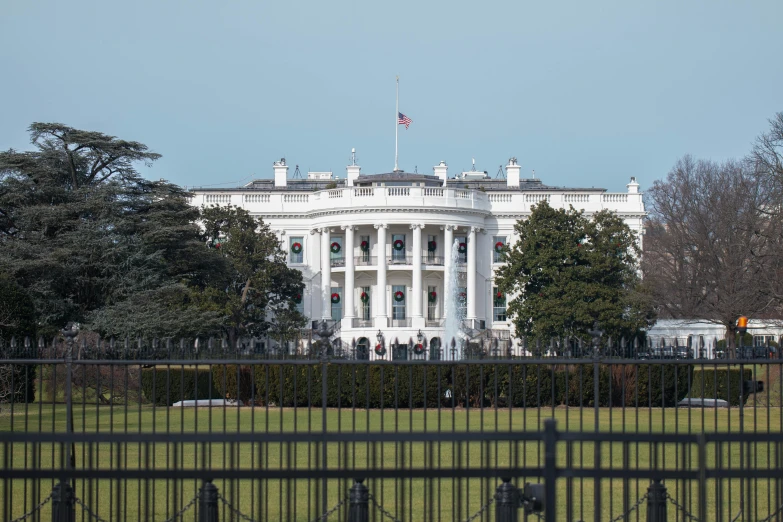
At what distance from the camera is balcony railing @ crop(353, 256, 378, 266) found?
6412cm

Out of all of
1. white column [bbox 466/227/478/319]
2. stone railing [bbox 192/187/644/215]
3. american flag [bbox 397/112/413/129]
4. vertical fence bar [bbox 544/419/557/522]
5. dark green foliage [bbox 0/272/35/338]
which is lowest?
vertical fence bar [bbox 544/419/557/522]

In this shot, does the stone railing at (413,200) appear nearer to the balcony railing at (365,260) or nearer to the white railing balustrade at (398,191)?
the white railing balustrade at (398,191)

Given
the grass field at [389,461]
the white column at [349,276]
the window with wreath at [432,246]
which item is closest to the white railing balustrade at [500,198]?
the window with wreath at [432,246]

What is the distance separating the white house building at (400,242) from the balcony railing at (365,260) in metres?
0.06

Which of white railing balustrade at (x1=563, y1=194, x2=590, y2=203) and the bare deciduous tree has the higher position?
white railing balustrade at (x1=563, y1=194, x2=590, y2=203)

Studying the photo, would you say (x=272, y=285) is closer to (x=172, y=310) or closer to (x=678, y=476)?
(x=172, y=310)

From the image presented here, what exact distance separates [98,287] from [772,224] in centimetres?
2532

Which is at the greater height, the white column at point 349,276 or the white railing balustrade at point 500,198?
the white railing balustrade at point 500,198

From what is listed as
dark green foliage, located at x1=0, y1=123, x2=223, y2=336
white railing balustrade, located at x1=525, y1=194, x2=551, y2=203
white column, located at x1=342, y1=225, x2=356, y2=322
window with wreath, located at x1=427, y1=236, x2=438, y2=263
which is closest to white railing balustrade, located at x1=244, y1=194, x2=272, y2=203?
white column, located at x1=342, y1=225, x2=356, y2=322

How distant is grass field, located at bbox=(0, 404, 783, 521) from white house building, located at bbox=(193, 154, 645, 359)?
3981cm

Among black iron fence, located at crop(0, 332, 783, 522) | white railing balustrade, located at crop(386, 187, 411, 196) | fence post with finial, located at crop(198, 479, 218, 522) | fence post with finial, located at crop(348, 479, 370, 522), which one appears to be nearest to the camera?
black iron fence, located at crop(0, 332, 783, 522)

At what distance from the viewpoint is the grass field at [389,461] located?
6867mm

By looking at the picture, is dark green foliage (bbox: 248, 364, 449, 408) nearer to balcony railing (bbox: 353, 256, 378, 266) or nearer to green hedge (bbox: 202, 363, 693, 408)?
green hedge (bbox: 202, 363, 693, 408)

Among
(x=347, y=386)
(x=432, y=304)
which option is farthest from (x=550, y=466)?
(x=432, y=304)
